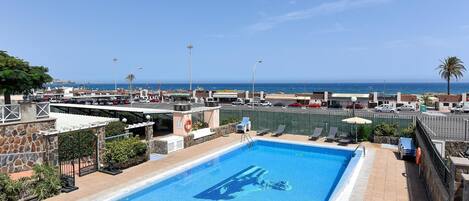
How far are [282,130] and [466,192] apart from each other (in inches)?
711

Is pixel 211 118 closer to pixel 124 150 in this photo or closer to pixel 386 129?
pixel 124 150

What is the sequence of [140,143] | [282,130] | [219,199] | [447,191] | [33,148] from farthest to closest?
[282,130] < [140,143] < [33,148] < [219,199] < [447,191]

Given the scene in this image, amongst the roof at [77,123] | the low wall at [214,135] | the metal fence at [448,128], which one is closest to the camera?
the roof at [77,123]

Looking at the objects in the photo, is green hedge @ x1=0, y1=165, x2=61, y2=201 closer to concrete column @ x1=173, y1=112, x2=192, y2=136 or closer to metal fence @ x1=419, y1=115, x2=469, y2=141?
concrete column @ x1=173, y1=112, x2=192, y2=136

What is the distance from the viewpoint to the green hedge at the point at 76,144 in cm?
1477

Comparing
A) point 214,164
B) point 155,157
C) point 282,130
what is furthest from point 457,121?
point 155,157

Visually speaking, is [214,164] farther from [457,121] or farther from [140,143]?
[457,121]

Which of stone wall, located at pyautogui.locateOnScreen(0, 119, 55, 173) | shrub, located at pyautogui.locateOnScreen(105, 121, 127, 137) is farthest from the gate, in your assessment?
shrub, located at pyautogui.locateOnScreen(105, 121, 127, 137)

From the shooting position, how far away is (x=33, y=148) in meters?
14.7

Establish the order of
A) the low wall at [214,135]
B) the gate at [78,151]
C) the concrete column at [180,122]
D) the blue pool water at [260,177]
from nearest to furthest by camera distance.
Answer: the blue pool water at [260,177] → the gate at [78,151] → the low wall at [214,135] → the concrete column at [180,122]

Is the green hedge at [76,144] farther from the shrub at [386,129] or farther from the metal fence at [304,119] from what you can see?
the shrub at [386,129]

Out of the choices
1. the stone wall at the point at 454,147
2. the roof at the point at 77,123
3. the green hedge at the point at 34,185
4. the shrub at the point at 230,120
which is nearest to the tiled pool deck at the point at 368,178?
the green hedge at the point at 34,185

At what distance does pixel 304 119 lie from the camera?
80.6 feet

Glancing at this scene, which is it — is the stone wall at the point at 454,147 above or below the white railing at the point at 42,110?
below
